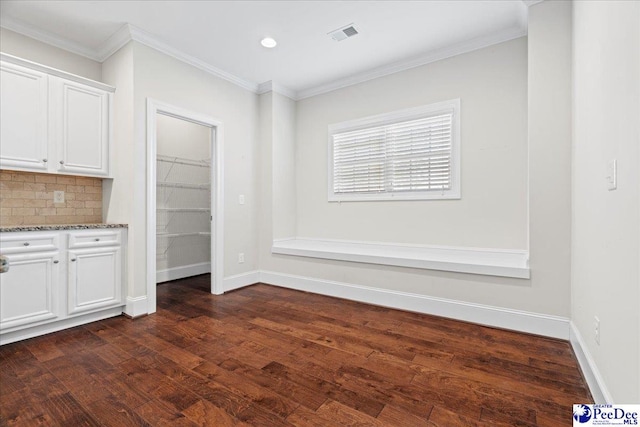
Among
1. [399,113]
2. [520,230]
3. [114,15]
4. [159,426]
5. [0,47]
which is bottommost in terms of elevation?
[159,426]

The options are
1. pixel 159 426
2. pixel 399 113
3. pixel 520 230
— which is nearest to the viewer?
pixel 159 426

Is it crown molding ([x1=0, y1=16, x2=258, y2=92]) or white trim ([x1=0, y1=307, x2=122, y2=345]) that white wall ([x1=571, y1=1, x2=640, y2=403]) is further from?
white trim ([x1=0, y1=307, x2=122, y2=345])

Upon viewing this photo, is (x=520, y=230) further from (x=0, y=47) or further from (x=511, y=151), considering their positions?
(x=0, y=47)

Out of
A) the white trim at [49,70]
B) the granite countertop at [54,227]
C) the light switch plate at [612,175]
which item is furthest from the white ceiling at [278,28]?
the light switch plate at [612,175]

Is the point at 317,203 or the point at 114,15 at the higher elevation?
the point at 114,15

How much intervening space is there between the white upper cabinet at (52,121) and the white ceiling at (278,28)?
0.49 m

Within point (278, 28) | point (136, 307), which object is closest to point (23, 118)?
point (136, 307)

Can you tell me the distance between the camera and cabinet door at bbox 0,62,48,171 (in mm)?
2467

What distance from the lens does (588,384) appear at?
1728 mm

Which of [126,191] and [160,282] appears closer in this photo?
[126,191]

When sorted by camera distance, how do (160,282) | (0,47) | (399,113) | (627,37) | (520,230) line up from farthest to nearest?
(160,282) → (399,113) → (520,230) → (0,47) → (627,37)

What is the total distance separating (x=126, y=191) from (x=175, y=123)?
1.95m

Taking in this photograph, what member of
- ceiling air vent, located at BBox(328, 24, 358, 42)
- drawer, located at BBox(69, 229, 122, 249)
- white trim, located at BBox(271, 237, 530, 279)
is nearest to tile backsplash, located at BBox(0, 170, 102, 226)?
drawer, located at BBox(69, 229, 122, 249)

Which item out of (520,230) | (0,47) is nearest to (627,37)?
(520,230)
